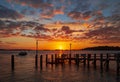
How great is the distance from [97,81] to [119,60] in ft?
23.7

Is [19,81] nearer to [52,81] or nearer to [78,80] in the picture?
[52,81]

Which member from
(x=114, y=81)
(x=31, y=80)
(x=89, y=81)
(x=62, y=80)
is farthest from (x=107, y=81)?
(x=31, y=80)

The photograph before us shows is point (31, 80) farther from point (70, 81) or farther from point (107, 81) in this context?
point (107, 81)

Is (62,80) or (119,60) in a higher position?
(119,60)

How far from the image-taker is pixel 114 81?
2094 centimetres

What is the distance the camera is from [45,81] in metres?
21.0

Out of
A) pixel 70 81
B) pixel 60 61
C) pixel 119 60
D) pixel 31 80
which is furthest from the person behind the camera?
pixel 60 61

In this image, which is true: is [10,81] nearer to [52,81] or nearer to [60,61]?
[52,81]

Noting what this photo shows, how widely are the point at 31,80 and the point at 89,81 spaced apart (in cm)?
726

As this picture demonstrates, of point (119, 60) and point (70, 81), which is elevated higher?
point (119, 60)

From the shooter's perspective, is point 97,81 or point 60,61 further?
point 60,61

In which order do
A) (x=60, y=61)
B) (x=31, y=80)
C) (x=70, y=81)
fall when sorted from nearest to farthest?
(x=70, y=81), (x=31, y=80), (x=60, y=61)

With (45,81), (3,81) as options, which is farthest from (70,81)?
(3,81)

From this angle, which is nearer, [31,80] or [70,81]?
[70,81]
